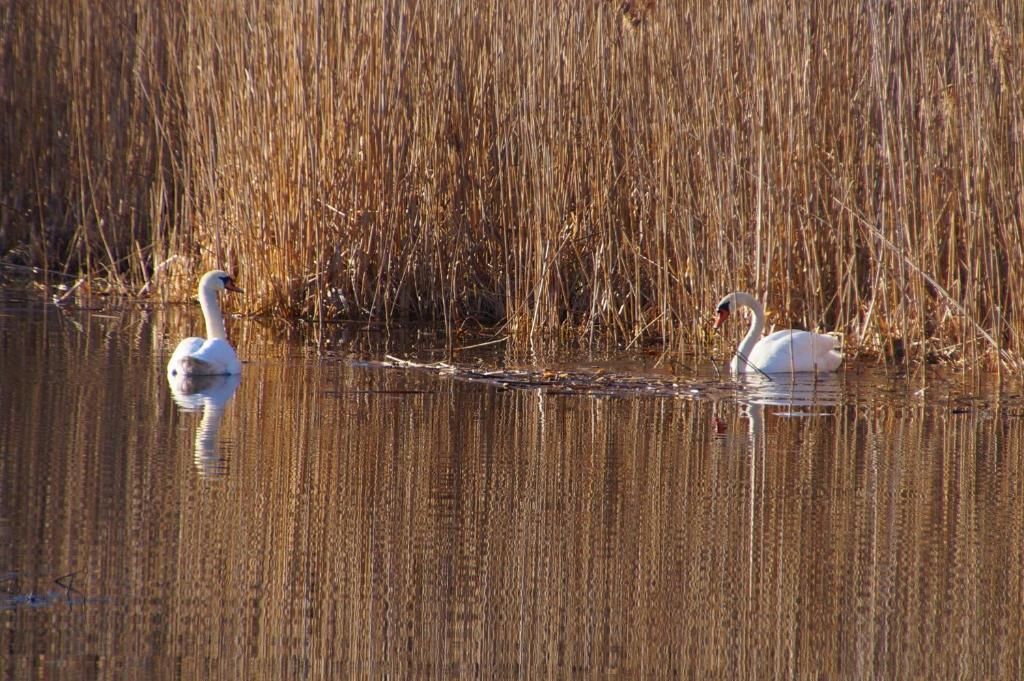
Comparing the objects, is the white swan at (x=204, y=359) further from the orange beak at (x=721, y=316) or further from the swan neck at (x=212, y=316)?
the orange beak at (x=721, y=316)

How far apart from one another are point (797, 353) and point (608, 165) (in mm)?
1663

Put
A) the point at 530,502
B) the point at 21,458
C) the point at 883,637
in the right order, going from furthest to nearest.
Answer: the point at 21,458, the point at 530,502, the point at 883,637

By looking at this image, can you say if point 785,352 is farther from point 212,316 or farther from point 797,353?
point 212,316

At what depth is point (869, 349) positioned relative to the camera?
7.68m

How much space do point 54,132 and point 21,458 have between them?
7021 millimetres

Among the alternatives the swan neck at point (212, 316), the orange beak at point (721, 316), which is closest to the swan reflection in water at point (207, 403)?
the swan neck at point (212, 316)

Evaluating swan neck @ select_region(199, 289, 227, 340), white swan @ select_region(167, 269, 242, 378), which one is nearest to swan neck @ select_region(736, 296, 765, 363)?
white swan @ select_region(167, 269, 242, 378)

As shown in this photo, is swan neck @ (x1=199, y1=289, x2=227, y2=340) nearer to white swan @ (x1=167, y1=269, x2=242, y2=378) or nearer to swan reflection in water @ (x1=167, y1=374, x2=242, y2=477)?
white swan @ (x1=167, y1=269, x2=242, y2=378)

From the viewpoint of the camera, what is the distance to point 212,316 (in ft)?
25.6

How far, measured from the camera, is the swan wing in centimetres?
710

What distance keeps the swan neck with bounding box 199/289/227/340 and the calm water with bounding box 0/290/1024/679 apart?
118 centimetres

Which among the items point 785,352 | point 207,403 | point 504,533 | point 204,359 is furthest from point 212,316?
point 504,533

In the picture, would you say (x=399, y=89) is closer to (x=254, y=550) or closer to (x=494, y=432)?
(x=494, y=432)

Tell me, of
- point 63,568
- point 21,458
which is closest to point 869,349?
point 21,458
